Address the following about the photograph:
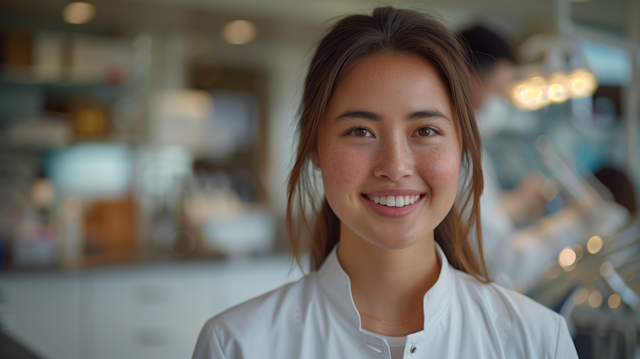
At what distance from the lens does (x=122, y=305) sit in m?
2.46

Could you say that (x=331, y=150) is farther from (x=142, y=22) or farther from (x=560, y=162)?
(x=142, y=22)

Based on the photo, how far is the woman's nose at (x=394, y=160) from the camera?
0.77 meters

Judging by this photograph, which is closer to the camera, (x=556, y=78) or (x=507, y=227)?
(x=556, y=78)

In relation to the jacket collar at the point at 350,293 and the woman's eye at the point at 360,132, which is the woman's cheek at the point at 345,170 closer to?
the woman's eye at the point at 360,132

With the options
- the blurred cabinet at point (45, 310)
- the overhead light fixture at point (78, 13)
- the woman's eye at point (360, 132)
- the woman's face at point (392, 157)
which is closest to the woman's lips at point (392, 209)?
the woman's face at point (392, 157)

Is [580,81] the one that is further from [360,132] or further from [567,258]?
[360,132]

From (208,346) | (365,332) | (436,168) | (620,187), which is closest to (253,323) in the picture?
(208,346)

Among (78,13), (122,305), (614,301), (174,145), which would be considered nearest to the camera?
(614,301)

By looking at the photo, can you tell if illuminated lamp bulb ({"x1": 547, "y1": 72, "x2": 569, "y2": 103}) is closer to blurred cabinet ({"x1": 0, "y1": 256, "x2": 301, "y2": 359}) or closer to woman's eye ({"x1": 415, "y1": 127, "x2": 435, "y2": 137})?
woman's eye ({"x1": 415, "y1": 127, "x2": 435, "y2": 137})

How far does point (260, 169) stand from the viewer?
3.67m

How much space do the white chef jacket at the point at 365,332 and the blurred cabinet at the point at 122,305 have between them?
1641 mm

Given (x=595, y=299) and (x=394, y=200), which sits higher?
(x=394, y=200)

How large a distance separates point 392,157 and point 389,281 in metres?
0.24

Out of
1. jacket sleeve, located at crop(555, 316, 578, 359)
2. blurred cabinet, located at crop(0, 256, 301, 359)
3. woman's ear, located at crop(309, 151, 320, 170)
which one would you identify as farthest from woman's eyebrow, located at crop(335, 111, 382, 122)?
blurred cabinet, located at crop(0, 256, 301, 359)
